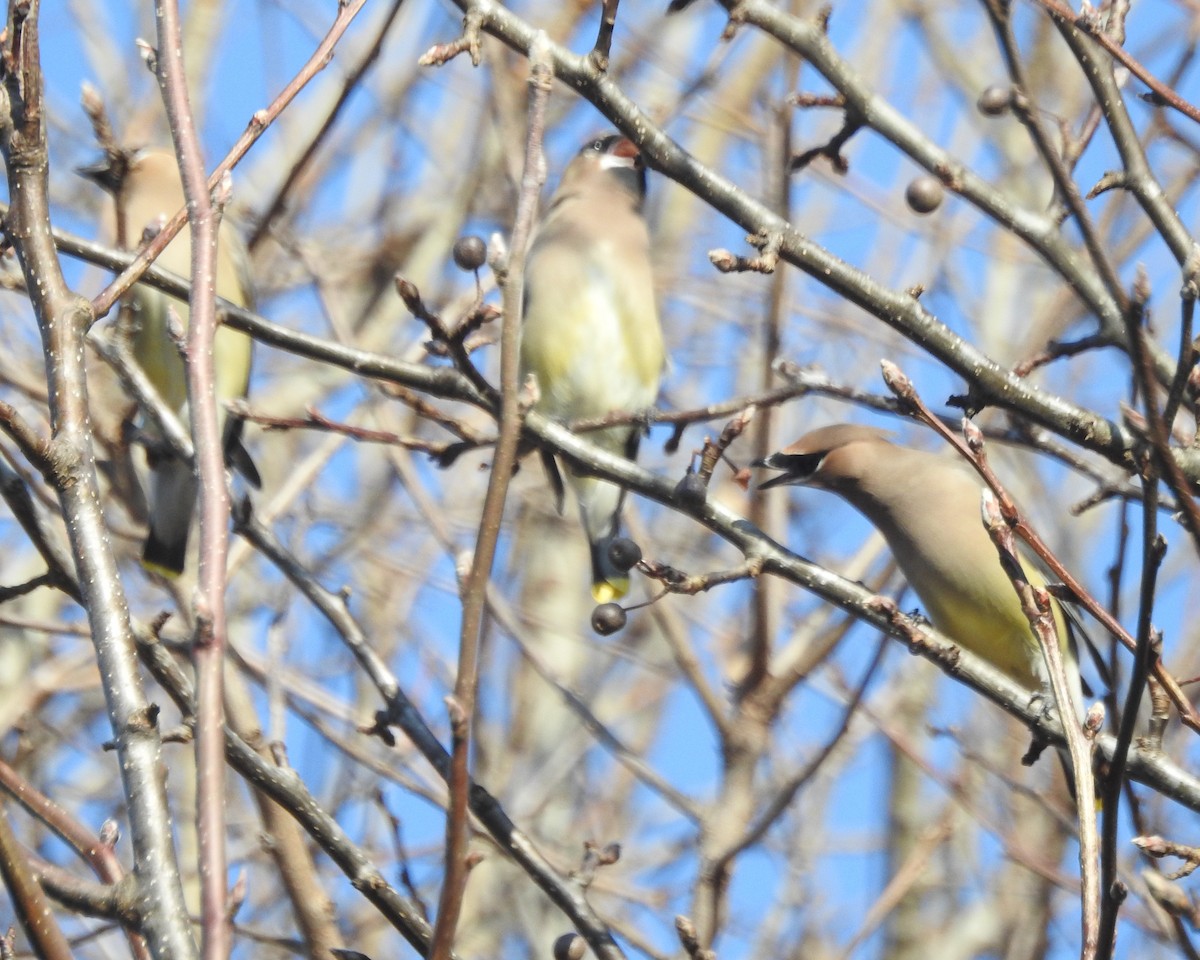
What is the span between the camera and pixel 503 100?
205 inches

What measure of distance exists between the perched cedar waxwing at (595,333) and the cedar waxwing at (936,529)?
0.77 meters

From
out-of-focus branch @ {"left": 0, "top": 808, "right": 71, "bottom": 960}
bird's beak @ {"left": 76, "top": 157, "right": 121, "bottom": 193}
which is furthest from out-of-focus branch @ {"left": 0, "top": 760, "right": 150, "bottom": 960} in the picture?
bird's beak @ {"left": 76, "top": 157, "right": 121, "bottom": 193}

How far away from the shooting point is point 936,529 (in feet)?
14.0

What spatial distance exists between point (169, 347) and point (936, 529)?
7.27 feet

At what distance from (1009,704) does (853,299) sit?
80 centimetres

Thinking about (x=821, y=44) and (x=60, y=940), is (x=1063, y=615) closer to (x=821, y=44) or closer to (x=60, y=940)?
(x=821, y=44)

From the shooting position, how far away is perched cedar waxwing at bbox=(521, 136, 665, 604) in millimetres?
5023

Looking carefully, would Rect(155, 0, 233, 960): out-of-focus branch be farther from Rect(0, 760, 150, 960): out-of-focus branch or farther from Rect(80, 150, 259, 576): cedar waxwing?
Rect(80, 150, 259, 576): cedar waxwing

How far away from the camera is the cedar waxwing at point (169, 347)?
15.5 ft

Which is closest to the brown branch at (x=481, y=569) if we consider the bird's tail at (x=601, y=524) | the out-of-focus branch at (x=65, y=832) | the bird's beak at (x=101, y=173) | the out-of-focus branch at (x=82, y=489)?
the out-of-focus branch at (x=82, y=489)

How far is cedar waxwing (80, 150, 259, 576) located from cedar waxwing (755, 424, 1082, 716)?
1.50 metres

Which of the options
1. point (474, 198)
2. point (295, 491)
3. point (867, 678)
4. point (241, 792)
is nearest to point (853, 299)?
point (867, 678)

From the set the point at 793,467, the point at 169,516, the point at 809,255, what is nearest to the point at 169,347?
the point at 169,516

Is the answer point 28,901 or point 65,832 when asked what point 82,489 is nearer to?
point 65,832
